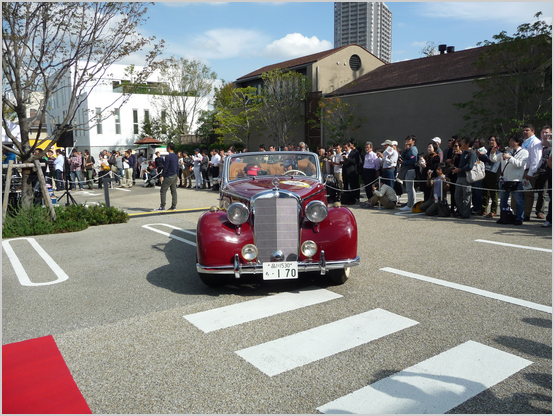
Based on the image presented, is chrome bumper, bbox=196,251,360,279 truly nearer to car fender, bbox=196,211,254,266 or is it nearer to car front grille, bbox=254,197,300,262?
car fender, bbox=196,211,254,266

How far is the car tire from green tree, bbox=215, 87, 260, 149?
29.3 metres

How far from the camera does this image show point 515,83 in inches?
686

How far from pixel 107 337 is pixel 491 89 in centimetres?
1879

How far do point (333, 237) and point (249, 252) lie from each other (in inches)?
40.1

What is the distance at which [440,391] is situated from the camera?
3119 millimetres

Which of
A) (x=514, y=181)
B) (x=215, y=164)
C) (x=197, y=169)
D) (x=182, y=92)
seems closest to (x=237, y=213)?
(x=514, y=181)

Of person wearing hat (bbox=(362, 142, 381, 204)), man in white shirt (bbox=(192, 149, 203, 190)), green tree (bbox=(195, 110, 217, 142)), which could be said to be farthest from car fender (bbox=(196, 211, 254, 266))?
green tree (bbox=(195, 110, 217, 142))

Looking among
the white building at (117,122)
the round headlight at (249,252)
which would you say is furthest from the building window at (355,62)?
the round headlight at (249,252)

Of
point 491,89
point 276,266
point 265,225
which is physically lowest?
point 276,266

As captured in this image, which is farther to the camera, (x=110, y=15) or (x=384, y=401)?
(x=110, y=15)

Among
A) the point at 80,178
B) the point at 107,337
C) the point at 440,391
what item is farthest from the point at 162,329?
the point at 80,178

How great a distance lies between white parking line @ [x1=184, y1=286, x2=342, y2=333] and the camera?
448 centimetres

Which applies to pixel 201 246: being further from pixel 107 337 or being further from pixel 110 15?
pixel 110 15

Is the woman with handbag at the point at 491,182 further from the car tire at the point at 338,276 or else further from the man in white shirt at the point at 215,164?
the man in white shirt at the point at 215,164
